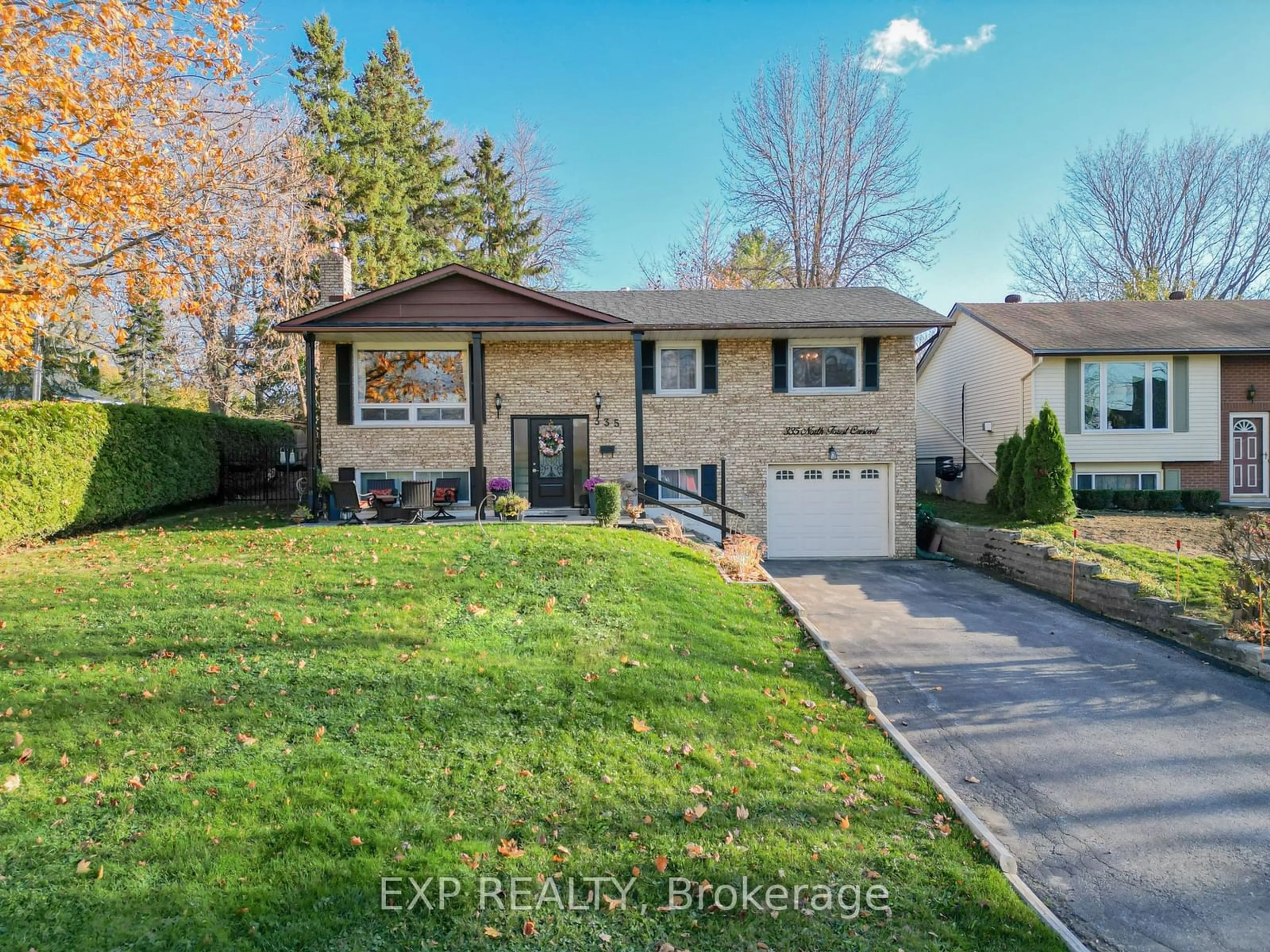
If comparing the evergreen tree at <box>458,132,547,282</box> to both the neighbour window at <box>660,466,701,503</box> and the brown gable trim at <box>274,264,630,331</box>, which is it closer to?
the brown gable trim at <box>274,264,630,331</box>

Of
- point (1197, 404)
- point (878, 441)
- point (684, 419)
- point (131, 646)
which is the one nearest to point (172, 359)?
point (684, 419)

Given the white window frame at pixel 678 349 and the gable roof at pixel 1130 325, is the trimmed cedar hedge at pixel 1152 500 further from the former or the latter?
the white window frame at pixel 678 349

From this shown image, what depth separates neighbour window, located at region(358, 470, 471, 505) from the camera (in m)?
14.6

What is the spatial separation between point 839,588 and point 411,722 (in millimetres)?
9198

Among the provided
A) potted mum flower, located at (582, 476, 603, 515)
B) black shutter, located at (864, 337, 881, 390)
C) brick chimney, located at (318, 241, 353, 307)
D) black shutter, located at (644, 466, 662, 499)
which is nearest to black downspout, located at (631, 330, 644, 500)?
black shutter, located at (644, 466, 662, 499)

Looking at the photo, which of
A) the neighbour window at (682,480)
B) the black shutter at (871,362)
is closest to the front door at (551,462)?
the neighbour window at (682,480)

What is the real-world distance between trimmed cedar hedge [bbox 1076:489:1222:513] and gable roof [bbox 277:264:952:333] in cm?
585

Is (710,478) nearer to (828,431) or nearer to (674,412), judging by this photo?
(674,412)

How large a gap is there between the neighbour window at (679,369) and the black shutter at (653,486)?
6.03 feet

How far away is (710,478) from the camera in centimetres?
1530

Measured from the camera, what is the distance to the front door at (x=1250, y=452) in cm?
1672

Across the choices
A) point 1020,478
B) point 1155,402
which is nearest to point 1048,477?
point 1020,478

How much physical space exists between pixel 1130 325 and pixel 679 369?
1276cm

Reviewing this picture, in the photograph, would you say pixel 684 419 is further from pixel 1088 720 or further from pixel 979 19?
pixel 979 19
